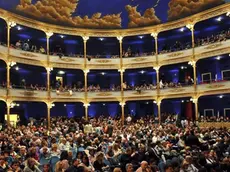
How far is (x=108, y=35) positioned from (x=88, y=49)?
356 cm

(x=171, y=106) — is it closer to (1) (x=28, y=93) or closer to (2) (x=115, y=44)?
(2) (x=115, y=44)

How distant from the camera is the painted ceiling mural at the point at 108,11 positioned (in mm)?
28922

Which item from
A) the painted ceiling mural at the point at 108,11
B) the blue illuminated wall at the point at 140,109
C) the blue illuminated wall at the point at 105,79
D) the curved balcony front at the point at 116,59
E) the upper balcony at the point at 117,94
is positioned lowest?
the blue illuminated wall at the point at 140,109

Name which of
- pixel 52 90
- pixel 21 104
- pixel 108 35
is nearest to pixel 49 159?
pixel 52 90

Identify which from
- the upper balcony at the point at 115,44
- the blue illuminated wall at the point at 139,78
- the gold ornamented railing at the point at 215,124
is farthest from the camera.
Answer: the blue illuminated wall at the point at 139,78

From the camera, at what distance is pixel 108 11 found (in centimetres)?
3438

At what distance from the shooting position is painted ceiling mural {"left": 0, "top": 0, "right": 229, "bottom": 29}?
28922 mm

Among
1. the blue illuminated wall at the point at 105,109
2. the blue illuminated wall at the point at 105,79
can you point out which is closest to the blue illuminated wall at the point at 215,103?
the blue illuminated wall at the point at 105,109

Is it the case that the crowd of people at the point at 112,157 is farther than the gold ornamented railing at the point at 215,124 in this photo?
No

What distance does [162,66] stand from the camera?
1278 inches

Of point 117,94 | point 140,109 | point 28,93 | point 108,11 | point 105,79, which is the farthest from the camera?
point 105,79

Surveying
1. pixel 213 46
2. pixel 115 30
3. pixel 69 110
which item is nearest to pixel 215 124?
pixel 213 46

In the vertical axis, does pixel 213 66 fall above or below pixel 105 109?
above

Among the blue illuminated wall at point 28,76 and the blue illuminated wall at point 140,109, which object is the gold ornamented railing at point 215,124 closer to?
the blue illuminated wall at point 140,109
